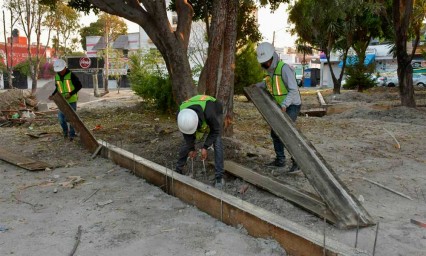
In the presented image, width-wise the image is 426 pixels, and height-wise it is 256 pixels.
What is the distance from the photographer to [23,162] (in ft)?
23.1

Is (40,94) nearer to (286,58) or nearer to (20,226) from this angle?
(20,226)

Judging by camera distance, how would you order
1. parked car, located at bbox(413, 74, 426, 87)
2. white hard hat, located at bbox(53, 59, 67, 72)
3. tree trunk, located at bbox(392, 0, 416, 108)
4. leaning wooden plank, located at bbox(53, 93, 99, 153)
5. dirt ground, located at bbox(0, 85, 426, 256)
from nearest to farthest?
1. dirt ground, located at bbox(0, 85, 426, 256)
2. leaning wooden plank, located at bbox(53, 93, 99, 153)
3. white hard hat, located at bbox(53, 59, 67, 72)
4. tree trunk, located at bbox(392, 0, 416, 108)
5. parked car, located at bbox(413, 74, 426, 87)

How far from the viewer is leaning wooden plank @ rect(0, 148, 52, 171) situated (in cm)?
673

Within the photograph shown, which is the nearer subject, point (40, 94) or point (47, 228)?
point (47, 228)

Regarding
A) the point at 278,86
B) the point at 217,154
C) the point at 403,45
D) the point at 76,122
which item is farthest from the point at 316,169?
the point at 403,45

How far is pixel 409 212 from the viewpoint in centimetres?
455

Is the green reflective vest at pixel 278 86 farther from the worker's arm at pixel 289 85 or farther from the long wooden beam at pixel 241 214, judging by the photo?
the long wooden beam at pixel 241 214

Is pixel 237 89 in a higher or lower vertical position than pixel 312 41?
lower

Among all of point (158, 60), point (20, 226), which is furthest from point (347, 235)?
point (158, 60)

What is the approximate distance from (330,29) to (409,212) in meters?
20.9

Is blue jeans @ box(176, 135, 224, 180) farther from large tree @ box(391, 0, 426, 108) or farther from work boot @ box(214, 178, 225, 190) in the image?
large tree @ box(391, 0, 426, 108)

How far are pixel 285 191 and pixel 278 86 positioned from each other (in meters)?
1.67

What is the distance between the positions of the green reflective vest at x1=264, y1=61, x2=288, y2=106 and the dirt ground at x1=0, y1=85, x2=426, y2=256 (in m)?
1.03

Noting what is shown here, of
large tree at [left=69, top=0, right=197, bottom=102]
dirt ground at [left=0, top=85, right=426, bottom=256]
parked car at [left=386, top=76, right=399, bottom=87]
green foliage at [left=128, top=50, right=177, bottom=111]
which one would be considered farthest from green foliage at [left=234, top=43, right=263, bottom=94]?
parked car at [left=386, top=76, right=399, bottom=87]
